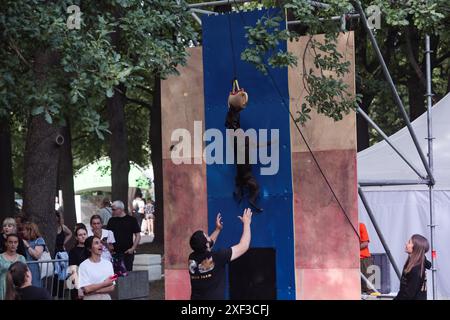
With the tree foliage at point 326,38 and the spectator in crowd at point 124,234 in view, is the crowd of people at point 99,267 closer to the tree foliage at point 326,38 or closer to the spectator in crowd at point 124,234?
the tree foliage at point 326,38

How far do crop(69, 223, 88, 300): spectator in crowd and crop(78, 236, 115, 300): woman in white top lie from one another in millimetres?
436

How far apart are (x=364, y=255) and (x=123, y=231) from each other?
4.13 meters

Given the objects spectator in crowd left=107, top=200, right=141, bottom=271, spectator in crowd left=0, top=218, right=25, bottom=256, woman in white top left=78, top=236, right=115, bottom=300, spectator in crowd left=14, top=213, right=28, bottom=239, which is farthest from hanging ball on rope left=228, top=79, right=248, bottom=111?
spectator in crowd left=107, top=200, right=141, bottom=271

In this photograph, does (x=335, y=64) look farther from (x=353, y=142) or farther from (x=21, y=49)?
(x=21, y=49)

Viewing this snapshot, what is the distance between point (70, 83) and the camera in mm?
11055

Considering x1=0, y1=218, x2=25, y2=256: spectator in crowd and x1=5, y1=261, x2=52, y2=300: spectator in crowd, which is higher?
x1=0, y1=218, x2=25, y2=256: spectator in crowd

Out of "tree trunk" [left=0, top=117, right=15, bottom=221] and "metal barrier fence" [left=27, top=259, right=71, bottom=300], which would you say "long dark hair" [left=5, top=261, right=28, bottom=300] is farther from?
"tree trunk" [left=0, top=117, right=15, bottom=221]

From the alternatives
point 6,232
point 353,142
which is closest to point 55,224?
point 6,232

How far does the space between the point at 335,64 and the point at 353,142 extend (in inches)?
42.9

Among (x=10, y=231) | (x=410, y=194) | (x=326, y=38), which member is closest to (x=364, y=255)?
(x=410, y=194)

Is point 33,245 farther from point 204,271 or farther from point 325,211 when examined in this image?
point 204,271

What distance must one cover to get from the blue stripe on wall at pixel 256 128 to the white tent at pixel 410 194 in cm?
423

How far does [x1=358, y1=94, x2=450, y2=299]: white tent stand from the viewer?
16797 millimetres

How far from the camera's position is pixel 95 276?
34.6 feet
